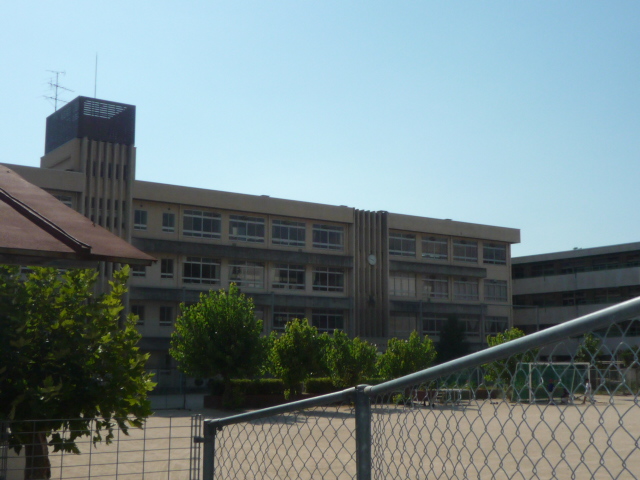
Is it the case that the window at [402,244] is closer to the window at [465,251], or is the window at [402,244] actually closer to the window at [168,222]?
the window at [465,251]

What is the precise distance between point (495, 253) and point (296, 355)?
113 ft

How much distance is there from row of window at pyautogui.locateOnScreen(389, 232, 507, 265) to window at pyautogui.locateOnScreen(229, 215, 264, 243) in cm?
1147

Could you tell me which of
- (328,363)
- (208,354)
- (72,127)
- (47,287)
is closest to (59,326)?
(47,287)

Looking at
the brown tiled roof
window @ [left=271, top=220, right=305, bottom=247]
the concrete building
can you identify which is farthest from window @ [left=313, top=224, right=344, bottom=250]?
the brown tiled roof

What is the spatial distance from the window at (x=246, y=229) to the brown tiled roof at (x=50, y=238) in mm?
46756

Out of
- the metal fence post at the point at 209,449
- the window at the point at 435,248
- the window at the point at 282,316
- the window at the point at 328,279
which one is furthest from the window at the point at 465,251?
the metal fence post at the point at 209,449

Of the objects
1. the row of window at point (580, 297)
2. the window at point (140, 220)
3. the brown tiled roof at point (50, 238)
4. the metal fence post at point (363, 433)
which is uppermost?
the window at point (140, 220)

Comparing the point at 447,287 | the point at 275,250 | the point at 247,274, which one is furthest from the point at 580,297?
the point at 247,274

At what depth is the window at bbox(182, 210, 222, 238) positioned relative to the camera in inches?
1986

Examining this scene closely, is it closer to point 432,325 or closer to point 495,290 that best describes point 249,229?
point 432,325

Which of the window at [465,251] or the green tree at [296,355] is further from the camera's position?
the window at [465,251]

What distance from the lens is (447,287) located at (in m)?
62.0

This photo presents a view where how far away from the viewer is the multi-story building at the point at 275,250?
47906mm

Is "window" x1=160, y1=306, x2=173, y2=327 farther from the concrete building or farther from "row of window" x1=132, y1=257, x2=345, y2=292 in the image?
the concrete building
